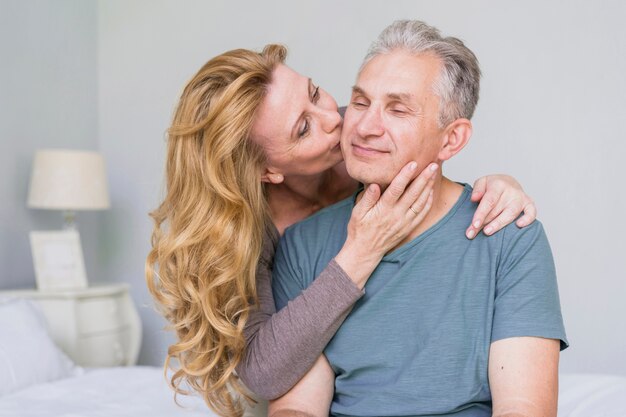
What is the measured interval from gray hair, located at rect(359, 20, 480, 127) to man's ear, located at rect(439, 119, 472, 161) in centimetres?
2

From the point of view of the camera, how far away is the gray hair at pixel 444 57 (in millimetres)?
1668

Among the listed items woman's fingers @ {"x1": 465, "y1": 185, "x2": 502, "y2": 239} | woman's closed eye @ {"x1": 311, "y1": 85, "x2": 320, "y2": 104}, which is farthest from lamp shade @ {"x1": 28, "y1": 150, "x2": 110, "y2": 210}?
woman's fingers @ {"x1": 465, "y1": 185, "x2": 502, "y2": 239}

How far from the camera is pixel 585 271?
3393 mm

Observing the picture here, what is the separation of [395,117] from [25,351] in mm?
1631

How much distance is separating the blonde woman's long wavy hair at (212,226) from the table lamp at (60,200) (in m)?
1.83

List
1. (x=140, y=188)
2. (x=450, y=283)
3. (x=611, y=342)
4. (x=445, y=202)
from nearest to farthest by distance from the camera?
(x=450, y=283)
(x=445, y=202)
(x=611, y=342)
(x=140, y=188)

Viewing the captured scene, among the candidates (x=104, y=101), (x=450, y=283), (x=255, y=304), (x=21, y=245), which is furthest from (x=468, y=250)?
(x=104, y=101)

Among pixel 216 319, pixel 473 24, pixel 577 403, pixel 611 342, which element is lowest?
pixel 611 342

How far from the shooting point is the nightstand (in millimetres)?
3340

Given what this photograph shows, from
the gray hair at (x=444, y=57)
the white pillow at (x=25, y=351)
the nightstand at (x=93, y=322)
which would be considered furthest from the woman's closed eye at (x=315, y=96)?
the nightstand at (x=93, y=322)

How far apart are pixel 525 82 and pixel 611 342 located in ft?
3.88

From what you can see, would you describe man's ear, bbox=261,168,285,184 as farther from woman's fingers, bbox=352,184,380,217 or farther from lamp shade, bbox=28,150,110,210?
lamp shade, bbox=28,150,110,210

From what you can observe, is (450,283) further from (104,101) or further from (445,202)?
(104,101)

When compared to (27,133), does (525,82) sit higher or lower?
higher
